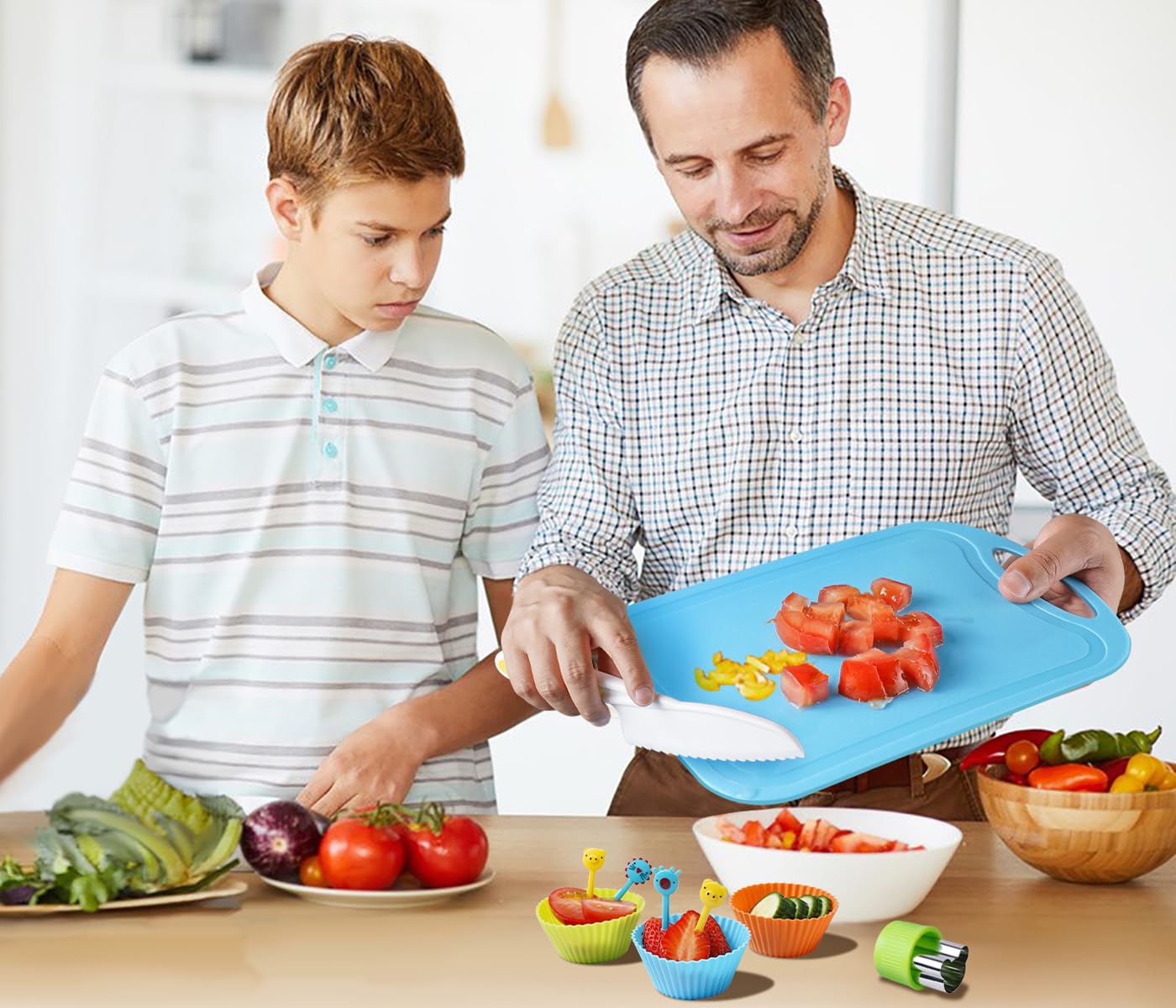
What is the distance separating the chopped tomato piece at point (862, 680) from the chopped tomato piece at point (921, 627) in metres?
0.08

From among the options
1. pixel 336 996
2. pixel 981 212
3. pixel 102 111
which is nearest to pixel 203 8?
pixel 102 111

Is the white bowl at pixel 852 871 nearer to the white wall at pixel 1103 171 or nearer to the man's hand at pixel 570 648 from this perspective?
the man's hand at pixel 570 648

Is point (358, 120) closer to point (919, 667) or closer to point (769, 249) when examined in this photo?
point (769, 249)


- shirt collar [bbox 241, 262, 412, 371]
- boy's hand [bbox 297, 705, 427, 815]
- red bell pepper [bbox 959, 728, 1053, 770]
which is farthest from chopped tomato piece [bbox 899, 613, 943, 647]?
shirt collar [bbox 241, 262, 412, 371]

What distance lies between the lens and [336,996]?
118cm

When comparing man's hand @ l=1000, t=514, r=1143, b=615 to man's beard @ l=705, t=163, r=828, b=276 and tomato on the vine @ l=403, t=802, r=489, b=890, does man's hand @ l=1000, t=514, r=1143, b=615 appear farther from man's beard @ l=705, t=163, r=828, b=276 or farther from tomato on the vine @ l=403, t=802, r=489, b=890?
tomato on the vine @ l=403, t=802, r=489, b=890

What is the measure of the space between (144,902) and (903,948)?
677 millimetres

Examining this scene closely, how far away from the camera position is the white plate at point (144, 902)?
4.39 feet

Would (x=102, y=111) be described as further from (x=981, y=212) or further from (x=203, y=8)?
(x=981, y=212)

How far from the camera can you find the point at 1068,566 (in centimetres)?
171

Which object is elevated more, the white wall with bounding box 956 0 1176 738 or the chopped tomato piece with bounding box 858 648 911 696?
the white wall with bounding box 956 0 1176 738

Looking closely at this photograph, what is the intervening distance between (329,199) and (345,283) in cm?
10

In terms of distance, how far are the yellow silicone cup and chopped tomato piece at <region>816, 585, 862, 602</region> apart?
1.66 ft

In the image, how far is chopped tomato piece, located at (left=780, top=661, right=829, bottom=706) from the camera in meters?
1.57
